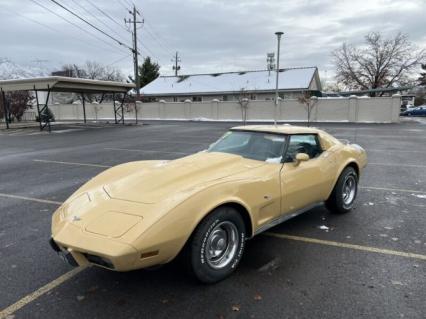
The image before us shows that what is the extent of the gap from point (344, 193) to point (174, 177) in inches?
115

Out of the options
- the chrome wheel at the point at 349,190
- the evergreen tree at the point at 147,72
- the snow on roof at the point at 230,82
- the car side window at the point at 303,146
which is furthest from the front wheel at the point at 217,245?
the evergreen tree at the point at 147,72

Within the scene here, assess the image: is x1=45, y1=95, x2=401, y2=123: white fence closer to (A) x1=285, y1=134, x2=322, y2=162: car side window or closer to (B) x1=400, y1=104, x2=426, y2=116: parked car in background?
(B) x1=400, y1=104, x2=426, y2=116: parked car in background

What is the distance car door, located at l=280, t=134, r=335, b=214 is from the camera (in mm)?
4055

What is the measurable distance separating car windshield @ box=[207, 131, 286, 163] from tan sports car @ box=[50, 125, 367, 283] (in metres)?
0.01

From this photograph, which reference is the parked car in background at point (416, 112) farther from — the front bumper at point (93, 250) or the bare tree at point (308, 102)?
the front bumper at point (93, 250)

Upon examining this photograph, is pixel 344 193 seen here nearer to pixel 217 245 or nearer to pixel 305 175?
pixel 305 175

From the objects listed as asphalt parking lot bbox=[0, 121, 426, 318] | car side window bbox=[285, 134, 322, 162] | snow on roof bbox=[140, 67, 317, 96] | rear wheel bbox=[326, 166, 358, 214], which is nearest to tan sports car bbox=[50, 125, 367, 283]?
car side window bbox=[285, 134, 322, 162]

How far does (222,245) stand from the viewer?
3.38 m

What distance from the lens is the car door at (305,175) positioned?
13.3 ft

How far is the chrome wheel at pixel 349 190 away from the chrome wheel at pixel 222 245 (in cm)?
254

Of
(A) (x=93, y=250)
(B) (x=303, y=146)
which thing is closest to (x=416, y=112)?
(B) (x=303, y=146)

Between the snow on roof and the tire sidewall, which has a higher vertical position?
the snow on roof

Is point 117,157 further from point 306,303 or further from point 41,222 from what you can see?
point 306,303

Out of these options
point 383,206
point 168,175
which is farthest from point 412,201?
point 168,175
